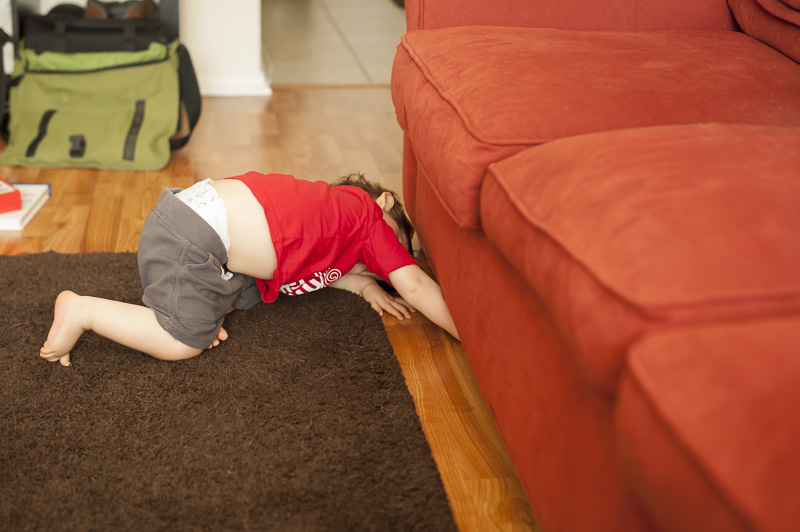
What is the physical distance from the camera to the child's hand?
51.3 inches

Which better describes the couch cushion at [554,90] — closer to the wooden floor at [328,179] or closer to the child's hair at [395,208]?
the child's hair at [395,208]

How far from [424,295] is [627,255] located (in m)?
0.70

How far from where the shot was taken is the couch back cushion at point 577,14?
4.36 feet

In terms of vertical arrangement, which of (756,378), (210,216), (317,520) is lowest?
(317,520)

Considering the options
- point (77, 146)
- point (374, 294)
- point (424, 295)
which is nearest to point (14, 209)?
point (77, 146)

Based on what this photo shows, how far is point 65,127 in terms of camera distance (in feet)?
6.56

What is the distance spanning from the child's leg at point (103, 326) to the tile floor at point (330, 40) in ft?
6.90

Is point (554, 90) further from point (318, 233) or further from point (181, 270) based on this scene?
point (181, 270)

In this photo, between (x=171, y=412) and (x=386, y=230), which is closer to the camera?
(x=171, y=412)

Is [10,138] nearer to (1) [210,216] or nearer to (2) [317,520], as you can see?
(1) [210,216]

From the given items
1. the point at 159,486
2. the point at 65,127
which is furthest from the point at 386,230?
the point at 65,127

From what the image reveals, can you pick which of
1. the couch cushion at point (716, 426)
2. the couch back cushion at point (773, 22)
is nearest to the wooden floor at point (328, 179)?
the couch cushion at point (716, 426)

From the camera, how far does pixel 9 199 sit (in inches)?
61.9

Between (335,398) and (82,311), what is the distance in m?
0.44
